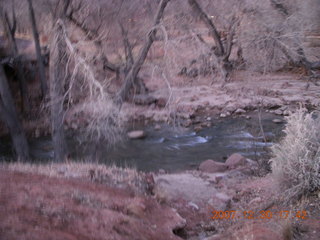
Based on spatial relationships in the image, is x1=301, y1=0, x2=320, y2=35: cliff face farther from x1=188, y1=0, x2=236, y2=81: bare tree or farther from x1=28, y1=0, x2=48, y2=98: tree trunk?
x1=28, y1=0, x2=48, y2=98: tree trunk

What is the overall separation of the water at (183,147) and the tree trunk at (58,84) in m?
1.71

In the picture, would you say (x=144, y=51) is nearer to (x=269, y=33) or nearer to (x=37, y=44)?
(x=269, y=33)

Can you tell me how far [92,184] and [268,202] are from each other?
10.4 feet

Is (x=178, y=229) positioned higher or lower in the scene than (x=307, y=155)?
lower

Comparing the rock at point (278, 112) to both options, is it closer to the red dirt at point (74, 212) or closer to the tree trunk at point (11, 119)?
the tree trunk at point (11, 119)

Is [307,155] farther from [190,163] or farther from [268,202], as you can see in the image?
[190,163]

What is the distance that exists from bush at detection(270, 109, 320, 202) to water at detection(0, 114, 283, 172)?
6.23 m

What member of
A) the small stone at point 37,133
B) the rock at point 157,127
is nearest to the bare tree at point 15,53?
the small stone at point 37,133

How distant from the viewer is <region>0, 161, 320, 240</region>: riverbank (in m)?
5.22

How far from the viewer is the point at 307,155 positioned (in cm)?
702

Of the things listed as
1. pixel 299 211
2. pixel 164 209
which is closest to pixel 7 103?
pixel 164 209

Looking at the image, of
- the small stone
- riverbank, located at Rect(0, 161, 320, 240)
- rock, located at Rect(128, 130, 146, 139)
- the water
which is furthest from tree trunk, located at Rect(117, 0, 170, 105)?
the small stone

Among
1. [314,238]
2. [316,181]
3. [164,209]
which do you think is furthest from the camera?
[164,209]
